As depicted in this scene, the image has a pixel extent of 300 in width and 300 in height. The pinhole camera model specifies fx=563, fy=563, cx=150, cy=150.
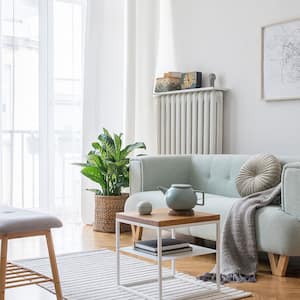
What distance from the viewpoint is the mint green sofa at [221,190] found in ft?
10.4

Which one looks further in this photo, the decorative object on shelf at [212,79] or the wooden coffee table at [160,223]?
the decorative object on shelf at [212,79]

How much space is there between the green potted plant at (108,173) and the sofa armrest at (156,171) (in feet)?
0.91

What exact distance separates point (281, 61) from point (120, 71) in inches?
67.7

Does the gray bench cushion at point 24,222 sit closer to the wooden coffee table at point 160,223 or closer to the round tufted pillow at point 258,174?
the wooden coffee table at point 160,223

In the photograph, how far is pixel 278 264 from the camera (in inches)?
128

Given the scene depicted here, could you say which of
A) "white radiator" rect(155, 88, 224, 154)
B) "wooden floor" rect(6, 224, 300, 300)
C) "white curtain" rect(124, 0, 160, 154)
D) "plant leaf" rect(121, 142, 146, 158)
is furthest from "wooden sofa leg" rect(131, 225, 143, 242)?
"white curtain" rect(124, 0, 160, 154)

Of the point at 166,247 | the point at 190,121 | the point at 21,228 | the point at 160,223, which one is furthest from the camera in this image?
the point at 190,121

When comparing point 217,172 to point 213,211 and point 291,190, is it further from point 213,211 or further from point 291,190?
point 291,190

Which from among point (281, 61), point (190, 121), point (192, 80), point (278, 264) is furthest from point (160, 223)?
point (192, 80)

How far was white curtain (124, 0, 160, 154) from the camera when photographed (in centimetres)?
527

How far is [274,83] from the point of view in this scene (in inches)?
170

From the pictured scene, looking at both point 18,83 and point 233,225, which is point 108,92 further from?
point 233,225

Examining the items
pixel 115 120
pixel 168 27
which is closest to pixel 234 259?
pixel 115 120

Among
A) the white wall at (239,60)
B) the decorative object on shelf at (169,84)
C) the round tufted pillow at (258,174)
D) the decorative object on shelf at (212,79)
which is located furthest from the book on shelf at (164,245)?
the decorative object on shelf at (169,84)
